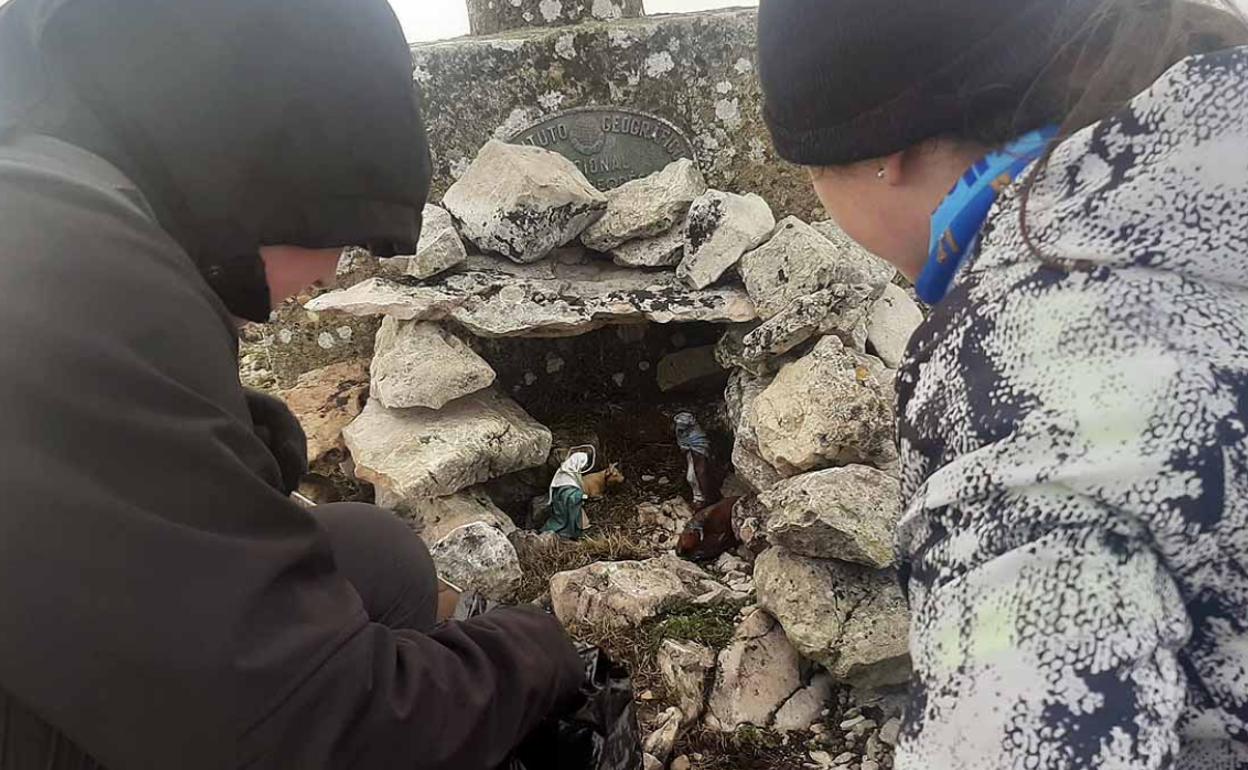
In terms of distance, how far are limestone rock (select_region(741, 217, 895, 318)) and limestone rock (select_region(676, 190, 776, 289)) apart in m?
0.06

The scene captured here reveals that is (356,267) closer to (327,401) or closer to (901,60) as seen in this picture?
(327,401)

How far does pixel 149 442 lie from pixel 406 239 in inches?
20.4

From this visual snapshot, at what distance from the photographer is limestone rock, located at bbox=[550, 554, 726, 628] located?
7.48ft

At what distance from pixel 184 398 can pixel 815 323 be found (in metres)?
1.95

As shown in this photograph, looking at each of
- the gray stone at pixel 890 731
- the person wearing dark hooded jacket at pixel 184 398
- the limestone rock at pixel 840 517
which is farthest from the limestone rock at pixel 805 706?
the person wearing dark hooded jacket at pixel 184 398

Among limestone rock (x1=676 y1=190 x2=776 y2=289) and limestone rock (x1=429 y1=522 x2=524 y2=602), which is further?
limestone rock (x1=676 y1=190 x2=776 y2=289)

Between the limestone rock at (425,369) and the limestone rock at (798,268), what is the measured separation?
88 cm

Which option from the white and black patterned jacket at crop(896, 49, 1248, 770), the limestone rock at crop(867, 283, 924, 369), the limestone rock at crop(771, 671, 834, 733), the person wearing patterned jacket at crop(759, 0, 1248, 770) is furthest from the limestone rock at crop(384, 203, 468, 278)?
the white and black patterned jacket at crop(896, 49, 1248, 770)

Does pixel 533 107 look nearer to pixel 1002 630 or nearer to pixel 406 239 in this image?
pixel 406 239

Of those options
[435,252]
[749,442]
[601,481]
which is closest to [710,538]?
[749,442]

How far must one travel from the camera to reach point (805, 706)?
2.10m

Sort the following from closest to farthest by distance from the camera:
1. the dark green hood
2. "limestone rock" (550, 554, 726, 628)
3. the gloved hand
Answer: the dark green hood < the gloved hand < "limestone rock" (550, 554, 726, 628)

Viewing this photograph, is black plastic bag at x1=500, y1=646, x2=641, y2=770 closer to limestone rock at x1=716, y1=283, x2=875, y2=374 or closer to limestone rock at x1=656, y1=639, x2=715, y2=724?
limestone rock at x1=656, y1=639, x2=715, y2=724

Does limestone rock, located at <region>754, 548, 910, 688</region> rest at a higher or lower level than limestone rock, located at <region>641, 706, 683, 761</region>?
higher
